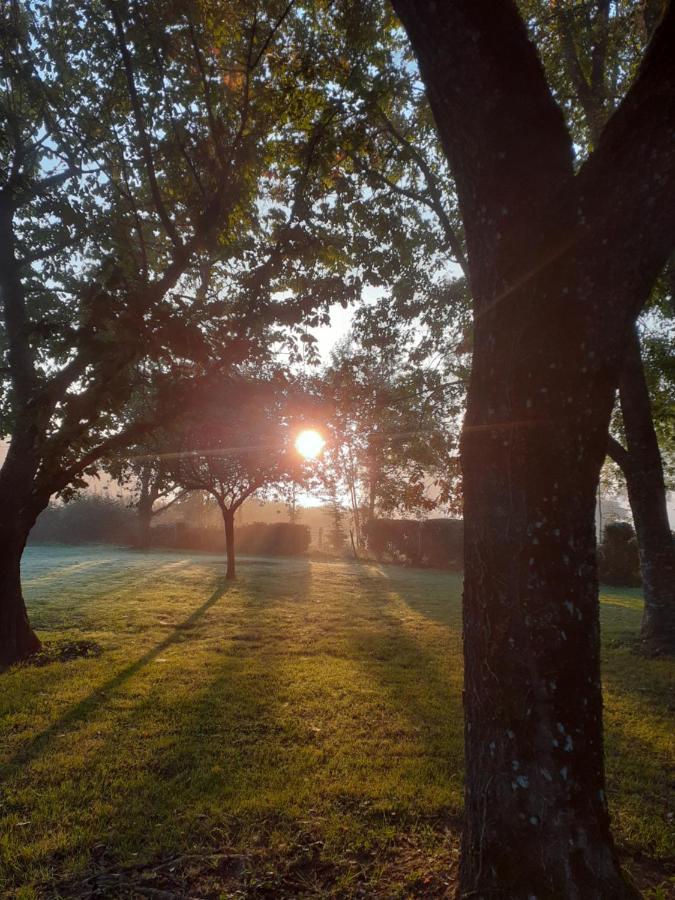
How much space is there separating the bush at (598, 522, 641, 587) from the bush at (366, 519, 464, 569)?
7263 mm

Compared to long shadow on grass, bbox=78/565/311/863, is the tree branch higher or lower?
higher

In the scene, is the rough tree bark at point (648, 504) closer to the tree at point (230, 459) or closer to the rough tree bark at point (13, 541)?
the tree at point (230, 459)

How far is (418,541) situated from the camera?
91.3 feet

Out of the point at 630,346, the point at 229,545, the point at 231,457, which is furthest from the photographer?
the point at 229,545

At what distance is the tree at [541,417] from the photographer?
100 inches

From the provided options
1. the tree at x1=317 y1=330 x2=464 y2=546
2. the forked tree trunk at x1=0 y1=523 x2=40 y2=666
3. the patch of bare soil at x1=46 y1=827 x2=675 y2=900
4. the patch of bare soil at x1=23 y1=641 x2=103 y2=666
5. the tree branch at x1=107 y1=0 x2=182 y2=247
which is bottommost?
the patch of bare soil at x1=23 y1=641 x2=103 y2=666

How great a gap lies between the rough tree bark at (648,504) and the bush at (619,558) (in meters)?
13.6

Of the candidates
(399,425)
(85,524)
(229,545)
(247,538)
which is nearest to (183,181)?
(399,425)

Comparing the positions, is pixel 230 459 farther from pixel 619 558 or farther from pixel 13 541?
pixel 619 558

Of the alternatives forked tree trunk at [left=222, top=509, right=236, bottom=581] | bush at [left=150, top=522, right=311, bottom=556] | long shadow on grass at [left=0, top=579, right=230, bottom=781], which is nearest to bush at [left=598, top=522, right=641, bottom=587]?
forked tree trunk at [left=222, top=509, right=236, bottom=581]

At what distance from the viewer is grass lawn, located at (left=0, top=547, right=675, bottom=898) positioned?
3164 mm

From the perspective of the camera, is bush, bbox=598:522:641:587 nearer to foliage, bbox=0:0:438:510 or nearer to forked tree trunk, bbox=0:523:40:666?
foliage, bbox=0:0:438:510

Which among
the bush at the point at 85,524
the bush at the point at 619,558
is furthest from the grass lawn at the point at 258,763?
the bush at the point at 85,524

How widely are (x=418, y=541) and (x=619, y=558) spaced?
34.4 ft
